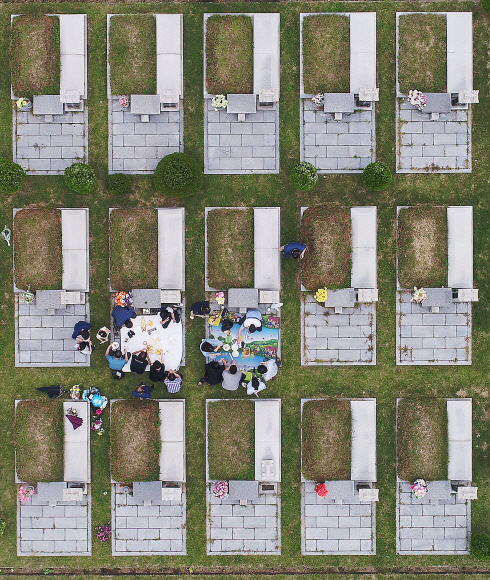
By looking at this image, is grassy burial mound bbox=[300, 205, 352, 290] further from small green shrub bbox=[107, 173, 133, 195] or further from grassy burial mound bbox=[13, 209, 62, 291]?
grassy burial mound bbox=[13, 209, 62, 291]

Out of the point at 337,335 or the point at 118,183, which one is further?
the point at 337,335

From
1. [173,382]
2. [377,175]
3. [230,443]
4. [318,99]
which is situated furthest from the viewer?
[230,443]

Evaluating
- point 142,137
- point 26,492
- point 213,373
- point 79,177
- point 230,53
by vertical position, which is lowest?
point 26,492

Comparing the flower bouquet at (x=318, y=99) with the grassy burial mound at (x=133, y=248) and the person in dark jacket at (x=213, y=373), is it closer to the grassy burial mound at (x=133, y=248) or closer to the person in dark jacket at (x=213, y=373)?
the grassy burial mound at (x=133, y=248)

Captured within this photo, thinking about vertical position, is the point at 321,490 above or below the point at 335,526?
above

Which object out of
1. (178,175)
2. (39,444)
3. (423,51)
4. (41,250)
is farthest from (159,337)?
(423,51)

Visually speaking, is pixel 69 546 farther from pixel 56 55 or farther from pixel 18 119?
pixel 56 55

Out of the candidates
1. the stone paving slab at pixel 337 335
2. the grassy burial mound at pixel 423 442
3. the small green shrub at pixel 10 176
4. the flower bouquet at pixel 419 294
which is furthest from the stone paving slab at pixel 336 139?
the small green shrub at pixel 10 176

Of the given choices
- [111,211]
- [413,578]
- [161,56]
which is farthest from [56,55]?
[413,578]

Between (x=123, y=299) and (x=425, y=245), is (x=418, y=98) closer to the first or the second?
(x=425, y=245)
